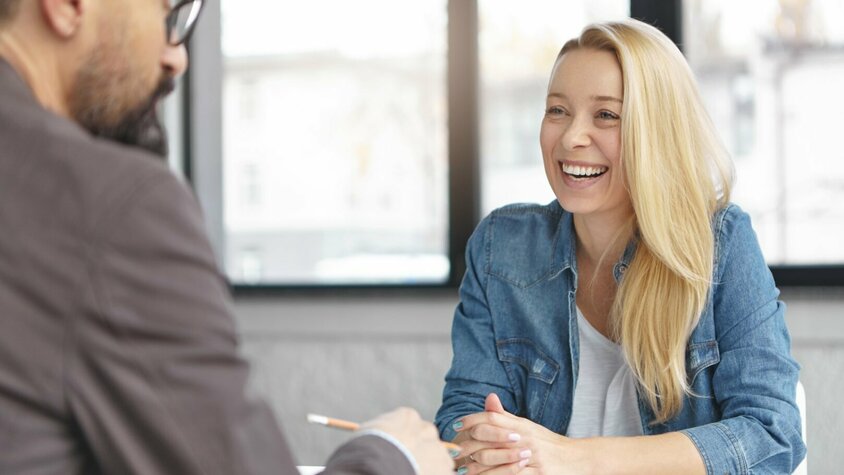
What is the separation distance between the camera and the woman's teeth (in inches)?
66.0

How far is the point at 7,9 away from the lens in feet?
2.72

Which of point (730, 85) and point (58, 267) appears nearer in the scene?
point (58, 267)

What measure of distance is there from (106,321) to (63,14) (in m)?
0.29

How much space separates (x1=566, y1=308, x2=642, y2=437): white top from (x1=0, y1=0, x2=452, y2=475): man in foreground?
902 millimetres

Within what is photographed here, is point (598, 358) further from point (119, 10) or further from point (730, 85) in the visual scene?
point (730, 85)

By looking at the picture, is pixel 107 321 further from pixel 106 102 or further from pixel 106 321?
pixel 106 102

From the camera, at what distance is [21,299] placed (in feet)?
2.34

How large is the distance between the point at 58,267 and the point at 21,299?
0.04 m

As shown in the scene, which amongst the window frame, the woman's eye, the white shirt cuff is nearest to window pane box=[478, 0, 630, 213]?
the window frame

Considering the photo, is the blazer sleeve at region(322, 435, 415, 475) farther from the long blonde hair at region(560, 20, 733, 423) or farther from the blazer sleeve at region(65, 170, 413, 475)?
the long blonde hair at region(560, 20, 733, 423)

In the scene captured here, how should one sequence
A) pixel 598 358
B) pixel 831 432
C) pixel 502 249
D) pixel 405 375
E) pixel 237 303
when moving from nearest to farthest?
pixel 598 358, pixel 502 249, pixel 831 432, pixel 405 375, pixel 237 303

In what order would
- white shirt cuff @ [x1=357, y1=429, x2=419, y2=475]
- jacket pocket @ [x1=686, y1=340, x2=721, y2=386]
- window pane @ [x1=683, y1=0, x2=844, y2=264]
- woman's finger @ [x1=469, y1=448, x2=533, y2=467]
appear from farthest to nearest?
window pane @ [x1=683, y1=0, x2=844, y2=264]
jacket pocket @ [x1=686, y1=340, x2=721, y2=386]
woman's finger @ [x1=469, y1=448, x2=533, y2=467]
white shirt cuff @ [x1=357, y1=429, x2=419, y2=475]

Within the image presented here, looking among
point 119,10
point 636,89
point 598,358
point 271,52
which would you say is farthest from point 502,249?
point 271,52

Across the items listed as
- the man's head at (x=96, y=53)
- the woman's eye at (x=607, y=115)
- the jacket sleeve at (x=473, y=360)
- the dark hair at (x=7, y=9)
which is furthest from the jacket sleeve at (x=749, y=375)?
the dark hair at (x=7, y=9)
